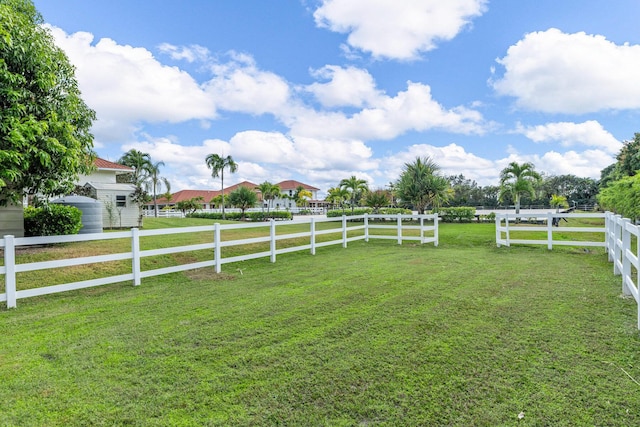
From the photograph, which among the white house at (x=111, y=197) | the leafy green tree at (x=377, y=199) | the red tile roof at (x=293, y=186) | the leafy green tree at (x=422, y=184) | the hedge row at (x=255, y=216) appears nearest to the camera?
the white house at (x=111, y=197)

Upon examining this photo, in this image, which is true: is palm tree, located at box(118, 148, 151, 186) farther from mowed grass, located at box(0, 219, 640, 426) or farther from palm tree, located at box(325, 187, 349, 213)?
mowed grass, located at box(0, 219, 640, 426)

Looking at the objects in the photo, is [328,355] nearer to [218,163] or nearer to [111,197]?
[111,197]

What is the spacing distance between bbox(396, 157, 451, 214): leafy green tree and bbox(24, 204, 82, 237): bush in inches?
750

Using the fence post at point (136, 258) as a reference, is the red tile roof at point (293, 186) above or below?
above

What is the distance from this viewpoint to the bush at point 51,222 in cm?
1005

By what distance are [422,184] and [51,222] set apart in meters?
20.0

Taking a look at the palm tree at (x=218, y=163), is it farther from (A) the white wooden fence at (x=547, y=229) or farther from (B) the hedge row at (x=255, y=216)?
(A) the white wooden fence at (x=547, y=229)

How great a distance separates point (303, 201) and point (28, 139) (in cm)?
5829

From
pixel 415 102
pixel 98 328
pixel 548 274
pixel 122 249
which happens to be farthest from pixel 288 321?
pixel 415 102

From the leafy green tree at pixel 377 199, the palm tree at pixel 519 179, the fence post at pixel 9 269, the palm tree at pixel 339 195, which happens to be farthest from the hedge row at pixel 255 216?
the fence post at pixel 9 269

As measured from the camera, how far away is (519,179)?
26.6 metres

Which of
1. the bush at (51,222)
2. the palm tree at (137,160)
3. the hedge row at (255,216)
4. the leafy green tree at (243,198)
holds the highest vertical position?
the palm tree at (137,160)

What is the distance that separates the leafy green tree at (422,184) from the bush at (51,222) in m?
19.0

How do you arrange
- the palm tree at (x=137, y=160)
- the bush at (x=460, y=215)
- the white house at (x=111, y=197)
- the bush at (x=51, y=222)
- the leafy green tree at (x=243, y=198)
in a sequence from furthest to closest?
1. the leafy green tree at (x=243, y=198)
2. the palm tree at (x=137, y=160)
3. the bush at (x=460, y=215)
4. the white house at (x=111, y=197)
5. the bush at (x=51, y=222)
